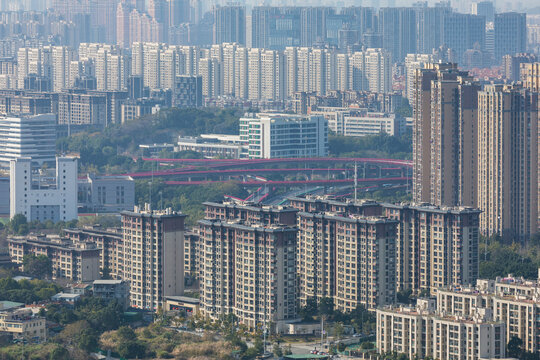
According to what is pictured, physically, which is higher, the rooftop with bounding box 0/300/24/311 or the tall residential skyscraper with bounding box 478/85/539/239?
the tall residential skyscraper with bounding box 478/85/539/239

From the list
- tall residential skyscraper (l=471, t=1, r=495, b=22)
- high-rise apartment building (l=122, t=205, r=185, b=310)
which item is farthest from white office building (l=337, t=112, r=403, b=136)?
tall residential skyscraper (l=471, t=1, r=495, b=22)

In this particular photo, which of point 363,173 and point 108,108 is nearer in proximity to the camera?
point 363,173

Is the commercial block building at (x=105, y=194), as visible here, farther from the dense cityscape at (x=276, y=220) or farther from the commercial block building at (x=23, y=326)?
the commercial block building at (x=23, y=326)

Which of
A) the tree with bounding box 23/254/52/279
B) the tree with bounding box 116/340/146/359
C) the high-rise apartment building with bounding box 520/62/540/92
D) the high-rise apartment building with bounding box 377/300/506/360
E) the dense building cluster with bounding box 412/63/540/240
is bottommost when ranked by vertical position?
the tree with bounding box 116/340/146/359

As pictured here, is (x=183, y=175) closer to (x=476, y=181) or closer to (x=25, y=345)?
(x=476, y=181)

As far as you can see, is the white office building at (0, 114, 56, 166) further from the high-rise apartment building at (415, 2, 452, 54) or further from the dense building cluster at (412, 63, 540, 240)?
the high-rise apartment building at (415, 2, 452, 54)

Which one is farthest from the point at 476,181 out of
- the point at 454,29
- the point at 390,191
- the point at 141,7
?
Result: the point at 141,7
